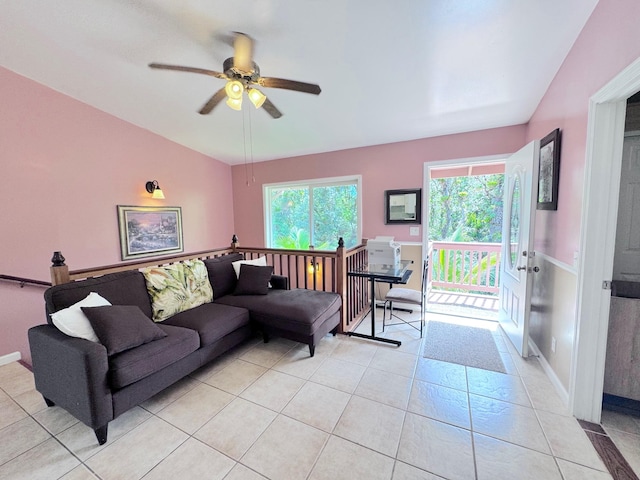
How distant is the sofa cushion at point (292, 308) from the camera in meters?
2.48

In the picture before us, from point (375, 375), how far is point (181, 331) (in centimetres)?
166

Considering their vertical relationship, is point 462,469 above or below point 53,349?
below

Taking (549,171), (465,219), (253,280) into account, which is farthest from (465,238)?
(253,280)

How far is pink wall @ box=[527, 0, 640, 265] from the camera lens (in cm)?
142

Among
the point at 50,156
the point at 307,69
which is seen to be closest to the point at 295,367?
the point at 307,69

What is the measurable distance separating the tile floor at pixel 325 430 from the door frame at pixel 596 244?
A: 261 millimetres

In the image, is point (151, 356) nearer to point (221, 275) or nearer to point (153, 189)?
point (221, 275)

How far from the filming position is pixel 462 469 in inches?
55.8

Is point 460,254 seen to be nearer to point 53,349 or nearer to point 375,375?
point 375,375

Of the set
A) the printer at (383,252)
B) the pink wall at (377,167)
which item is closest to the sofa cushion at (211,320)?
the printer at (383,252)

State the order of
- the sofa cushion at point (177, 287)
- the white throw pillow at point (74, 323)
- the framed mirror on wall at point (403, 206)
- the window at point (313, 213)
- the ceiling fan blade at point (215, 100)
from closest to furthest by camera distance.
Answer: the white throw pillow at point (74, 323) < the ceiling fan blade at point (215, 100) < the sofa cushion at point (177, 287) < the framed mirror on wall at point (403, 206) < the window at point (313, 213)

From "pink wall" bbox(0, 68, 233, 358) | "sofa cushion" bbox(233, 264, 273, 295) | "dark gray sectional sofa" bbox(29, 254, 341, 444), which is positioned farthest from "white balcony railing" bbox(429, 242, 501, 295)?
"pink wall" bbox(0, 68, 233, 358)

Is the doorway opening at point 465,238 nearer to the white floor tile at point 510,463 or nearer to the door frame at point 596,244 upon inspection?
the door frame at point 596,244

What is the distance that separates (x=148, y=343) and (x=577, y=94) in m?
3.56
